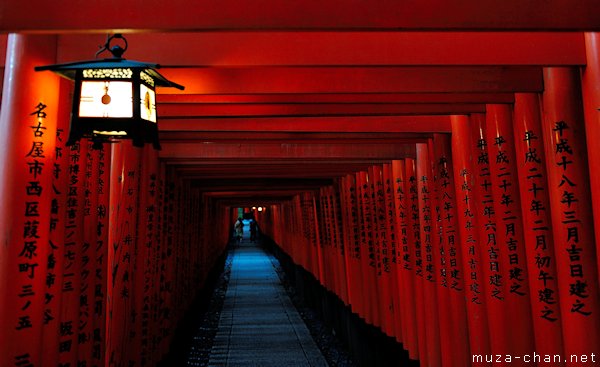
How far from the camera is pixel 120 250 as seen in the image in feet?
20.8

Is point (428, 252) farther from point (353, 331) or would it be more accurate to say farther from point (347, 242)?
point (353, 331)

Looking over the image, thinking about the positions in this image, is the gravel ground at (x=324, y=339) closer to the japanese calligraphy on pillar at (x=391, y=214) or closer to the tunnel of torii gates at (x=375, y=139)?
the japanese calligraphy on pillar at (x=391, y=214)

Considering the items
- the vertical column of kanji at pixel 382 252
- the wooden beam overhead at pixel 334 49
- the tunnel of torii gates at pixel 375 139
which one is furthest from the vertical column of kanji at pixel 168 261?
the wooden beam overhead at pixel 334 49

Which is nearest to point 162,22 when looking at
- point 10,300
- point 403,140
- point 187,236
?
point 10,300

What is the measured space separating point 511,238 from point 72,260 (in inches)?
157

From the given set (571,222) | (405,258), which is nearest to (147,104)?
(571,222)

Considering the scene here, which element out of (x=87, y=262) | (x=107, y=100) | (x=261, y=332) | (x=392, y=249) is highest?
(x=107, y=100)

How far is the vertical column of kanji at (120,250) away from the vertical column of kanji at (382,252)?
433cm

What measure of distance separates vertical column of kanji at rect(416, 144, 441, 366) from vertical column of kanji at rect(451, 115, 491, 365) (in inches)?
36.4

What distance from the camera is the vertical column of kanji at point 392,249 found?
8078mm

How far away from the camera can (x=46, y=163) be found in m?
3.61

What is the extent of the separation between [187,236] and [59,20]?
10.7m

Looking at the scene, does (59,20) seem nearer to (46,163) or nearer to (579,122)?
(46,163)

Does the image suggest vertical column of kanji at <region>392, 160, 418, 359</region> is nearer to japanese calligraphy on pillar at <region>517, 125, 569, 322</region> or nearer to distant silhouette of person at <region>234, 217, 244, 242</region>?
japanese calligraphy on pillar at <region>517, 125, 569, 322</region>
